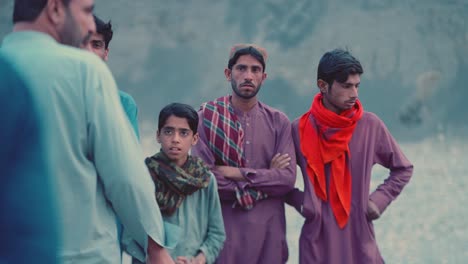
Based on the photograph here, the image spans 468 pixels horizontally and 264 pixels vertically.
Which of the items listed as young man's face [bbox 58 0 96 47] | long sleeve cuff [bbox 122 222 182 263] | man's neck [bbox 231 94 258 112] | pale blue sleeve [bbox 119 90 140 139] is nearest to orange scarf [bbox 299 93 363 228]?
man's neck [bbox 231 94 258 112]

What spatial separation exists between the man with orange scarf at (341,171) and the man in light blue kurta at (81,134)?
157 cm

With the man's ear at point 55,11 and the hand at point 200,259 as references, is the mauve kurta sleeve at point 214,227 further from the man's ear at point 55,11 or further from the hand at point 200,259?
the man's ear at point 55,11

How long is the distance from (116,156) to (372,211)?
1.78m

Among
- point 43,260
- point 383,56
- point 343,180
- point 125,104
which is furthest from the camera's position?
point 383,56

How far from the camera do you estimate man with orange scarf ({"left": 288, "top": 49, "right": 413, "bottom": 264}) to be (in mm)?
3078

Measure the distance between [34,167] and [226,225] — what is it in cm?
167

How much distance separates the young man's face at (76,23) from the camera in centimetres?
162

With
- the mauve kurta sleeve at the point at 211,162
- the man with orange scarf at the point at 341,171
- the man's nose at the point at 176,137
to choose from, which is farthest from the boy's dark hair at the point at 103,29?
the man with orange scarf at the point at 341,171

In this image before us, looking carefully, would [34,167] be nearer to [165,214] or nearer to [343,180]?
[165,214]

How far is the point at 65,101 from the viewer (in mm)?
1555

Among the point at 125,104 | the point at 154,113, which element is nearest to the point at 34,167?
the point at 125,104

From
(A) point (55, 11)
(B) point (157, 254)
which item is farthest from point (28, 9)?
(B) point (157, 254)

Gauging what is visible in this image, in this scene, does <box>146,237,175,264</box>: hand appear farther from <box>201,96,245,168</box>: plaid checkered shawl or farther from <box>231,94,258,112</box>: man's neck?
<box>231,94,258,112</box>: man's neck

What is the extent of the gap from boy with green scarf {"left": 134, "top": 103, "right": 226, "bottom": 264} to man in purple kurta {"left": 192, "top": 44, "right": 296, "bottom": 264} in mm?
267
